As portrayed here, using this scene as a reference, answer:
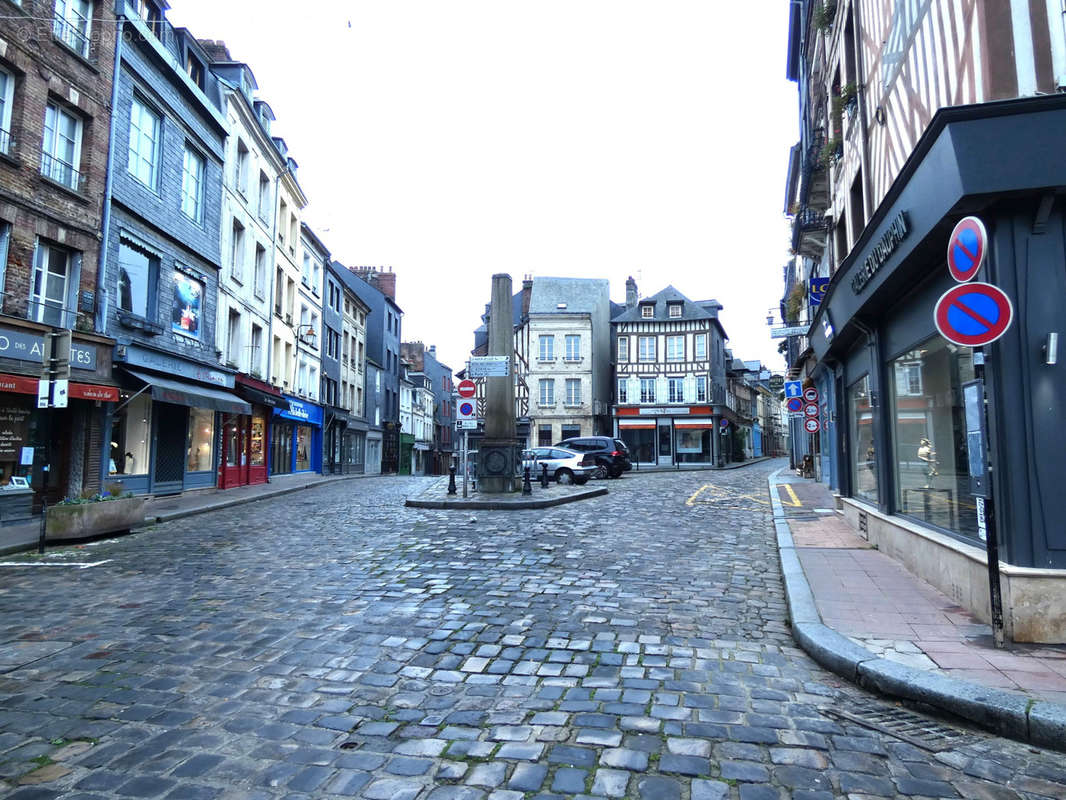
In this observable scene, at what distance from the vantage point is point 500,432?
53.2 feet

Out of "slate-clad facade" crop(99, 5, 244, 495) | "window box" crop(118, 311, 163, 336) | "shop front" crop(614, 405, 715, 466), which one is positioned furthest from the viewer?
"shop front" crop(614, 405, 715, 466)

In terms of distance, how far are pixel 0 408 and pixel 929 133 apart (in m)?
14.2

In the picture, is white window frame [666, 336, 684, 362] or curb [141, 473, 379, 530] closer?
curb [141, 473, 379, 530]

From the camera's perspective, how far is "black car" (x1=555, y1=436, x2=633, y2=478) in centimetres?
2634

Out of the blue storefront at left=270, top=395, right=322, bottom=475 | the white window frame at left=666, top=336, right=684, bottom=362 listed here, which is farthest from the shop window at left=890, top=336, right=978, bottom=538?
the white window frame at left=666, top=336, right=684, bottom=362

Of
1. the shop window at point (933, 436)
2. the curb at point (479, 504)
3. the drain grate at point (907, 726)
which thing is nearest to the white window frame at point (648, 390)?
the curb at point (479, 504)

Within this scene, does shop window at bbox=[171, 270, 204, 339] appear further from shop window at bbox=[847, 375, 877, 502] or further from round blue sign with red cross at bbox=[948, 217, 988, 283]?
round blue sign with red cross at bbox=[948, 217, 988, 283]

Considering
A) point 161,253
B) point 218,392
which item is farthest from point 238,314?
point 161,253

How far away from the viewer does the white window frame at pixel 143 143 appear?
15312 millimetres

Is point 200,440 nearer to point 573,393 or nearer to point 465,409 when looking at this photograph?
point 465,409

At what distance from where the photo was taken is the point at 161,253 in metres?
16.4

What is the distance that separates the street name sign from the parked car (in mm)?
9194

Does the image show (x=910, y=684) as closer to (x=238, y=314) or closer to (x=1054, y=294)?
(x=1054, y=294)

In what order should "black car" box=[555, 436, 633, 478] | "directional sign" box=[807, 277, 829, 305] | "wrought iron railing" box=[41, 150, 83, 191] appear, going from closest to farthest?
"wrought iron railing" box=[41, 150, 83, 191] < "directional sign" box=[807, 277, 829, 305] < "black car" box=[555, 436, 633, 478]
